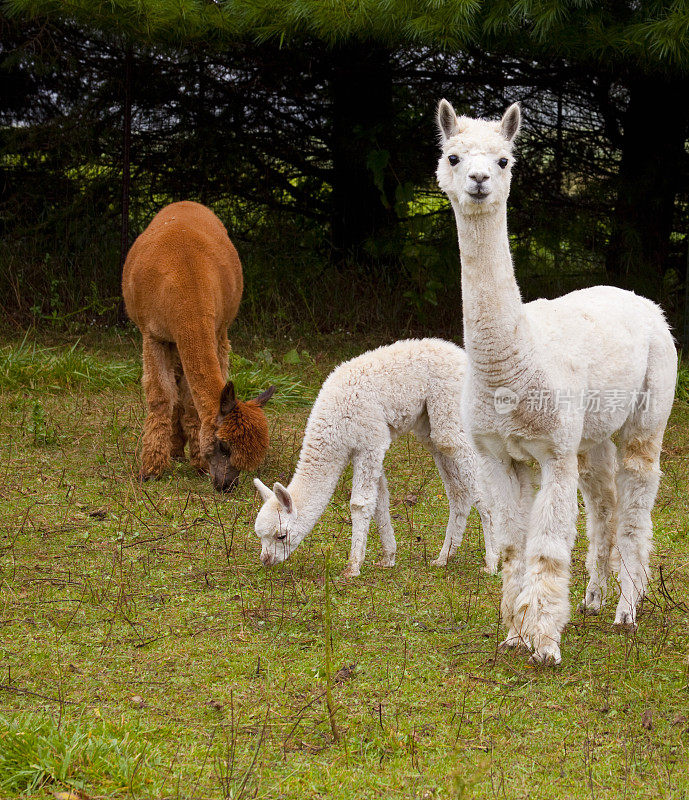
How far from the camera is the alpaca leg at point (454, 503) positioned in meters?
5.47

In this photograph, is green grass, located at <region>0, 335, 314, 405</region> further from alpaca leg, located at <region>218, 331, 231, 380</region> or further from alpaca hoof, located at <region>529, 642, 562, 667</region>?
alpaca hoof, located at <region>529, 642, 562, 667</region>

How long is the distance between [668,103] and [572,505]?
840 cm

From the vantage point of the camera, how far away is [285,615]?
4.57 meters

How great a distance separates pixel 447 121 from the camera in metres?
3.96

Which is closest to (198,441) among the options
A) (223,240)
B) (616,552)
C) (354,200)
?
(223,240)

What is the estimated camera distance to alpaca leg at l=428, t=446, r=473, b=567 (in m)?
5.47

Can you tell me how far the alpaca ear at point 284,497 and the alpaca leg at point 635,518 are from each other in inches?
64.0

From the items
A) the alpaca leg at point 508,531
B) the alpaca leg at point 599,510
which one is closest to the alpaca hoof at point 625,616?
the alpaca leg at point 599,510

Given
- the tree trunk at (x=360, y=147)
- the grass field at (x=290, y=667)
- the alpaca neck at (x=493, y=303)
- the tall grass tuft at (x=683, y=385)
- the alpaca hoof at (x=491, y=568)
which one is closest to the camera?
the grass field at (x=290, y=667)

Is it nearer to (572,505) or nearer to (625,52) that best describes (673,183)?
(625,52)

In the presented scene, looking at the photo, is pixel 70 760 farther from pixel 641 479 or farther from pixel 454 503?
pixel 454 503

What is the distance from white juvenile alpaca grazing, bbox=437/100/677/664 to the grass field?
0.39 meters

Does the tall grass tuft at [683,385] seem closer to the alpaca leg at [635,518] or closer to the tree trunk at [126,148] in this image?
the alpaca leg at [635,518]

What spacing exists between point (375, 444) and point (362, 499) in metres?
0.30
